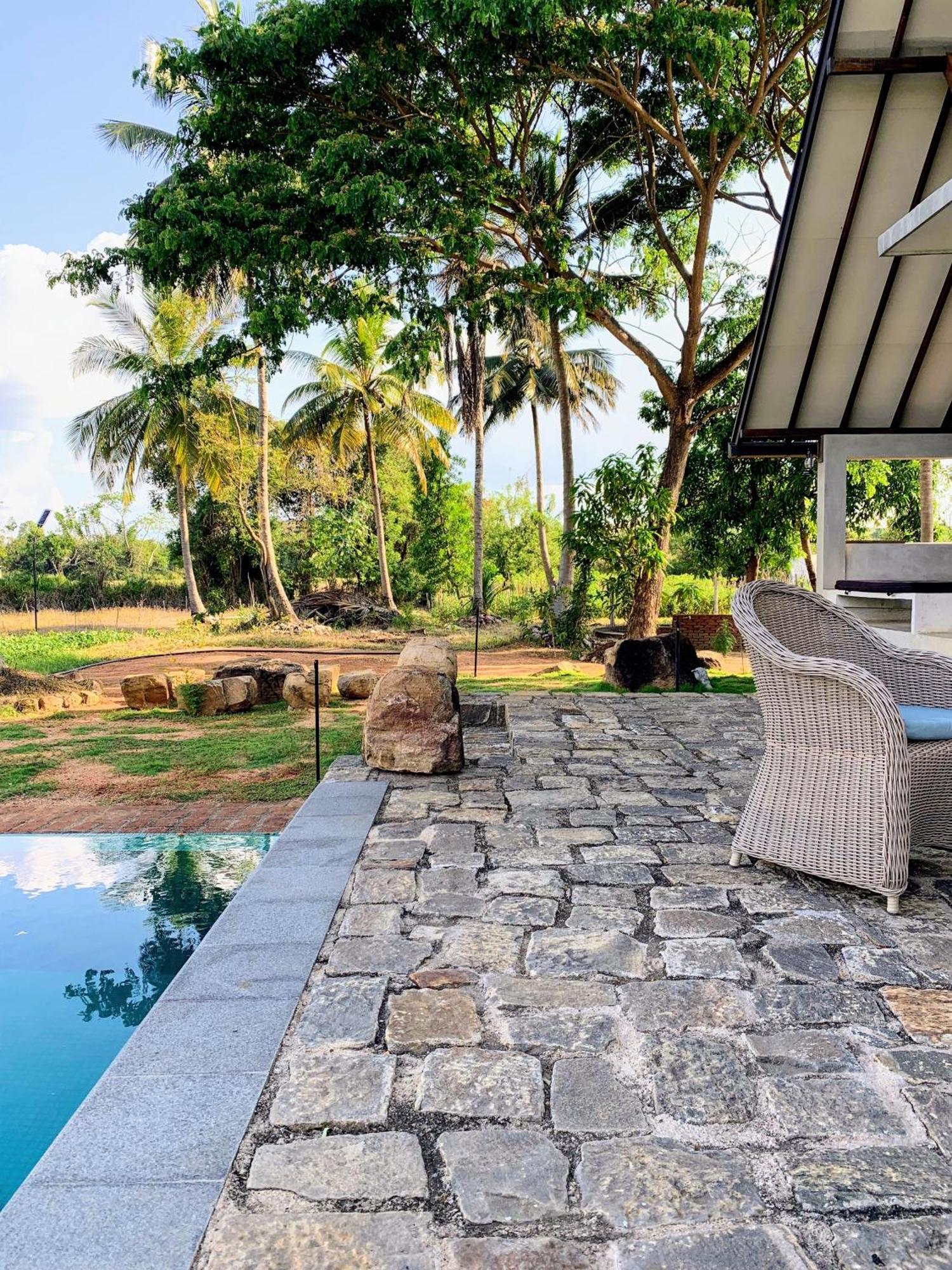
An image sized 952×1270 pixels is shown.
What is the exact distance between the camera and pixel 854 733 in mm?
2988

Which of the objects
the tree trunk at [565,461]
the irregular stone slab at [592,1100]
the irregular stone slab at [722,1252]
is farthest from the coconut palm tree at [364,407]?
the irregular stone slab at [722,1252]

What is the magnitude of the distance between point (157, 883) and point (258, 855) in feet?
1.72

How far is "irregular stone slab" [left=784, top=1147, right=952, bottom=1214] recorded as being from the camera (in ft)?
5.16

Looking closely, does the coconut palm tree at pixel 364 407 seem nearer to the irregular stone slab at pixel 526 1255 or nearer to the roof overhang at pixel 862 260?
the roof overhang at pixel 862 260

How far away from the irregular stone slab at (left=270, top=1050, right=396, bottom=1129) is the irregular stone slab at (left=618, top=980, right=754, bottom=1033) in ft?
2.04

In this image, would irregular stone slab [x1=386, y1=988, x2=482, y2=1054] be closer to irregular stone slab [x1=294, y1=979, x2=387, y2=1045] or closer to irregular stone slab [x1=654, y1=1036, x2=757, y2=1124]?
irregular stone slab [x1=294, y1=979, x2=387, y2=1045]

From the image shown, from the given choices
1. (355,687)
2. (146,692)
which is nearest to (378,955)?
(355,687)

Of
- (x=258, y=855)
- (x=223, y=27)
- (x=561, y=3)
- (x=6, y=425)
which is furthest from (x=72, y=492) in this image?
(x=258, y=855)

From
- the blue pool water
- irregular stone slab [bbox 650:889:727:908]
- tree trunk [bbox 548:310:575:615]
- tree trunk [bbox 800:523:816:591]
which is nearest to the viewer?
the blue pool water

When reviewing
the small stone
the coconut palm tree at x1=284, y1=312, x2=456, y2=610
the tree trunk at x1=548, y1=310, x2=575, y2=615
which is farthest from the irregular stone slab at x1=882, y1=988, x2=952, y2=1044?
the coconut palm tree at x1=284, y1=312, x2=456, y2=610

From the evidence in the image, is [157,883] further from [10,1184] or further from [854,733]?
[854,733]

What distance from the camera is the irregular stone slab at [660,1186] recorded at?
61.1 inches

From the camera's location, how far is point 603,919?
2.85 metres

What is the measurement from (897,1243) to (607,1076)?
0.63 metres
